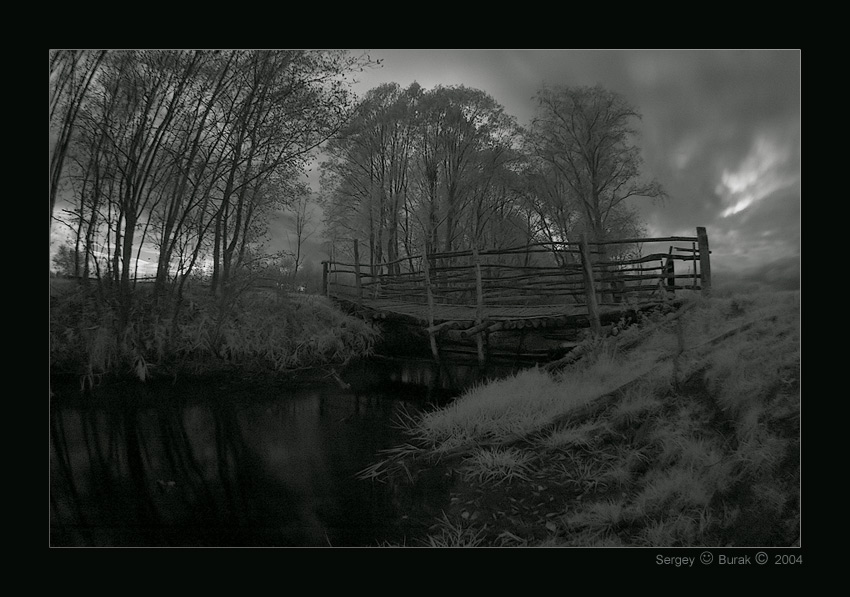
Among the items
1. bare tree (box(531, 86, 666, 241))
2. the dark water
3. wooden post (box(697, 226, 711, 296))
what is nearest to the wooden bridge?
wooden post (box(697, 226, 711, 296))

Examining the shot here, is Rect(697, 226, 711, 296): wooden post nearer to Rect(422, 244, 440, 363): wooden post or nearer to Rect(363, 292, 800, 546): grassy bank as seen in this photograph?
Rect(363, 292, 800, 546): grassy bank

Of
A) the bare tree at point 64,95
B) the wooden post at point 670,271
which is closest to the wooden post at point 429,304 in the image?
the wooden post at point 670,271

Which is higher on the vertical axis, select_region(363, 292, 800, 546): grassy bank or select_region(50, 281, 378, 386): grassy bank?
select_region(50, 281, 378, 386): grassy bank

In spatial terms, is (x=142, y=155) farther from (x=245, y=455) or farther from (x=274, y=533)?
(x=274, y=533)

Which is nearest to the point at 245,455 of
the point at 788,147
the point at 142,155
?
the point at 142,155

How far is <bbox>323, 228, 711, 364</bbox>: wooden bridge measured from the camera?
1.75 meters

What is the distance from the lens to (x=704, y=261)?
167 cm

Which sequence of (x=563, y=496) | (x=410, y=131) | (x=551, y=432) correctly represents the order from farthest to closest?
1. (x=410, y=131)
2. (x=551, y=432)
3. (x=563, y=496)

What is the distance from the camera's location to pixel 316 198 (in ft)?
6.17

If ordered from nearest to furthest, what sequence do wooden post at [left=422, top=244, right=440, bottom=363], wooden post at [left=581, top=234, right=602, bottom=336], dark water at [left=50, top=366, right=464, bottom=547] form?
dark water at [left=50, top=366, right=464, bottom=547]
wooden post at [left=581, top=234, right=602, bottom=336]
wooden post at [left=422, top=244, right=440, bottom=363]

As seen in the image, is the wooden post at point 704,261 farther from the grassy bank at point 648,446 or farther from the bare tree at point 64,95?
the bare tree at point 64,95

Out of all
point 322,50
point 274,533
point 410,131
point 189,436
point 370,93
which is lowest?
point 274,533

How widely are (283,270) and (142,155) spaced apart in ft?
2.60

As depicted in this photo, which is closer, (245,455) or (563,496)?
(563,496)
